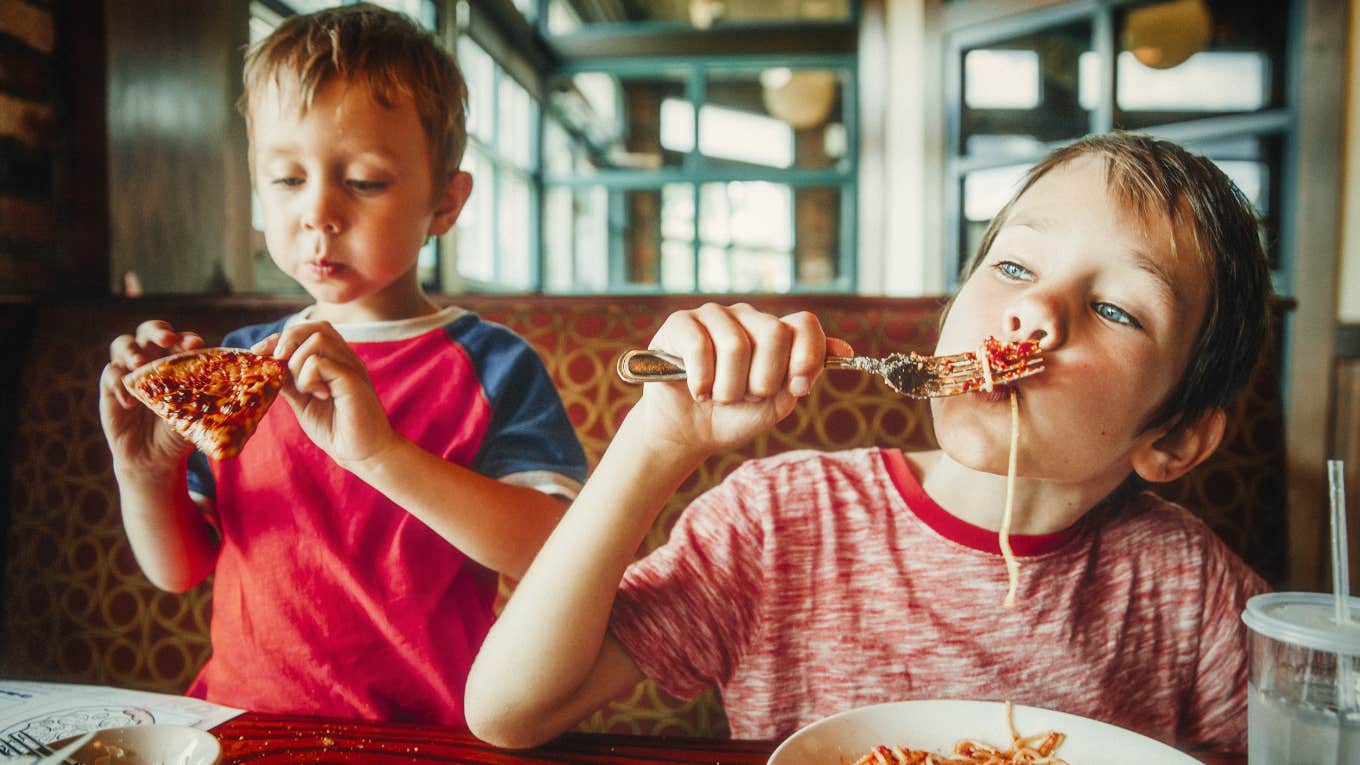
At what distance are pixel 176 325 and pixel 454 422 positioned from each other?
34cm

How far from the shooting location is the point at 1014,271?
0.55 m

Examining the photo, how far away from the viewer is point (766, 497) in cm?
64

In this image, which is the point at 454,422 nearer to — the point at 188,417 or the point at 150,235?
the point at 188,417

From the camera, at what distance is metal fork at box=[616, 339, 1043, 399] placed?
46 centimetres

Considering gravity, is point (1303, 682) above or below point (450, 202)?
below

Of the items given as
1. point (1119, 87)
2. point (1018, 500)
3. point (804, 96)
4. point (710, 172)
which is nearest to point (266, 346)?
point (1018, 500)

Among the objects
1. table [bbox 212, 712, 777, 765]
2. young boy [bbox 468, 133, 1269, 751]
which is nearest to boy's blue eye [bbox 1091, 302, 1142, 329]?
young boy [bbox 468, 133, 1269, 751]

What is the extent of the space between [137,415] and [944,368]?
2.05 ft

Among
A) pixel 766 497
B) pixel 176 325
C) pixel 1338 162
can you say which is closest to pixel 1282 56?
pixel 1338 162

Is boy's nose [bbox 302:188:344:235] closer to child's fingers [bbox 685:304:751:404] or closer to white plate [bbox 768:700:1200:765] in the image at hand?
child's fingers [bbox 685:304:751:404]

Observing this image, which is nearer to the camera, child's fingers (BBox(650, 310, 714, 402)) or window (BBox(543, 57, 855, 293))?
child's fingers (BBox(650, 310, 714, 402))

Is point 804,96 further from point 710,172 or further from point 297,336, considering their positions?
point 297,336

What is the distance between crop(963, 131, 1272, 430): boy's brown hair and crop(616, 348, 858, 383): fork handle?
271 mm

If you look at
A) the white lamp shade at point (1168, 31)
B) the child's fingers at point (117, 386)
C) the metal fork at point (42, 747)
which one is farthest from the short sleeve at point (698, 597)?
the white lamp shade at point (1168, 31)
